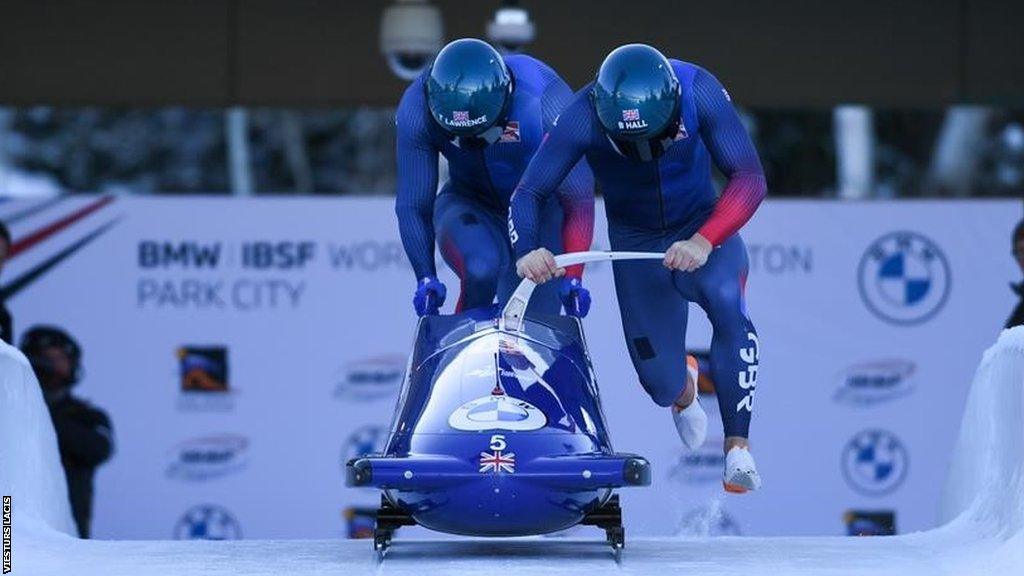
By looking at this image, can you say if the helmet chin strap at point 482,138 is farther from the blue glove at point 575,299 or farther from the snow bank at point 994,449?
the snow bank at point 994,449

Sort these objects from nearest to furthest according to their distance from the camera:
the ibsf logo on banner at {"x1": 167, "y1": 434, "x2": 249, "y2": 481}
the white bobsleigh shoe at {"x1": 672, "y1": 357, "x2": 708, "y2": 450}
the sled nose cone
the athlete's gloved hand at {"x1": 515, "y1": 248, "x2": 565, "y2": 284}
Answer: the sled nose cone, the athlete's gloved hand at {"x1": 515, "y1": 248, "x2": 565, "y2": 284}, the white bobsleigh shoe at {"x1": 672, "y1": 357, "x2": 708, "y2": 450}, the ibsf logo on banner at {"x1": 167, "y1": 434, "x2": 249, "y2": 481}

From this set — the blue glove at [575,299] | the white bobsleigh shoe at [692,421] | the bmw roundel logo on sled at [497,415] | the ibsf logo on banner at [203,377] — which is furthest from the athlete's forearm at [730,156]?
the ibsf logo on banner at [203,377]

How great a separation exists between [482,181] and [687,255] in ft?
3.76

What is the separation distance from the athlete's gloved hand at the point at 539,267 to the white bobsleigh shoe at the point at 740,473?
2.91ft

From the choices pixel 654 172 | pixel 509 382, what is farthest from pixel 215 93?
pixel 509 382

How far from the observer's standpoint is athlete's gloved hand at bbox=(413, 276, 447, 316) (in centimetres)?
817

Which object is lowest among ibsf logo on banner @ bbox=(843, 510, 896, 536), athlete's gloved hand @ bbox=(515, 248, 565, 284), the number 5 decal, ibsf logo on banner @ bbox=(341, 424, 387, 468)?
ibsf logo on banner @ bbox=(843, 510, 896, 536)

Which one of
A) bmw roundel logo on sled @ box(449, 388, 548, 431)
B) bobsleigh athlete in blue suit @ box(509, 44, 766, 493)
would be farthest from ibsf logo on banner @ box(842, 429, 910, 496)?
bmw roundel logo on sled @ box(449, 388, 548, 431)

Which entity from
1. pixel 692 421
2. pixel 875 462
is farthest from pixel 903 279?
pixel 692 421

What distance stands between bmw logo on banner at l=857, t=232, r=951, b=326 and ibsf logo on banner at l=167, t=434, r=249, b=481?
3109 mm

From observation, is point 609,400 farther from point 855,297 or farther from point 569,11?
point 569,11

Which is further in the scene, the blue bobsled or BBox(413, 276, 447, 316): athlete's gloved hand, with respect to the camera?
BBox(413, 276, 447, 316): athlete's gloved hand

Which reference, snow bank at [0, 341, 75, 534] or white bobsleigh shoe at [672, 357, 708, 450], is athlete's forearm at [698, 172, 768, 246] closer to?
white bobsleigh shoe at [672, 357, 708, 450]

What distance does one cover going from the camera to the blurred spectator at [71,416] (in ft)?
36.7
